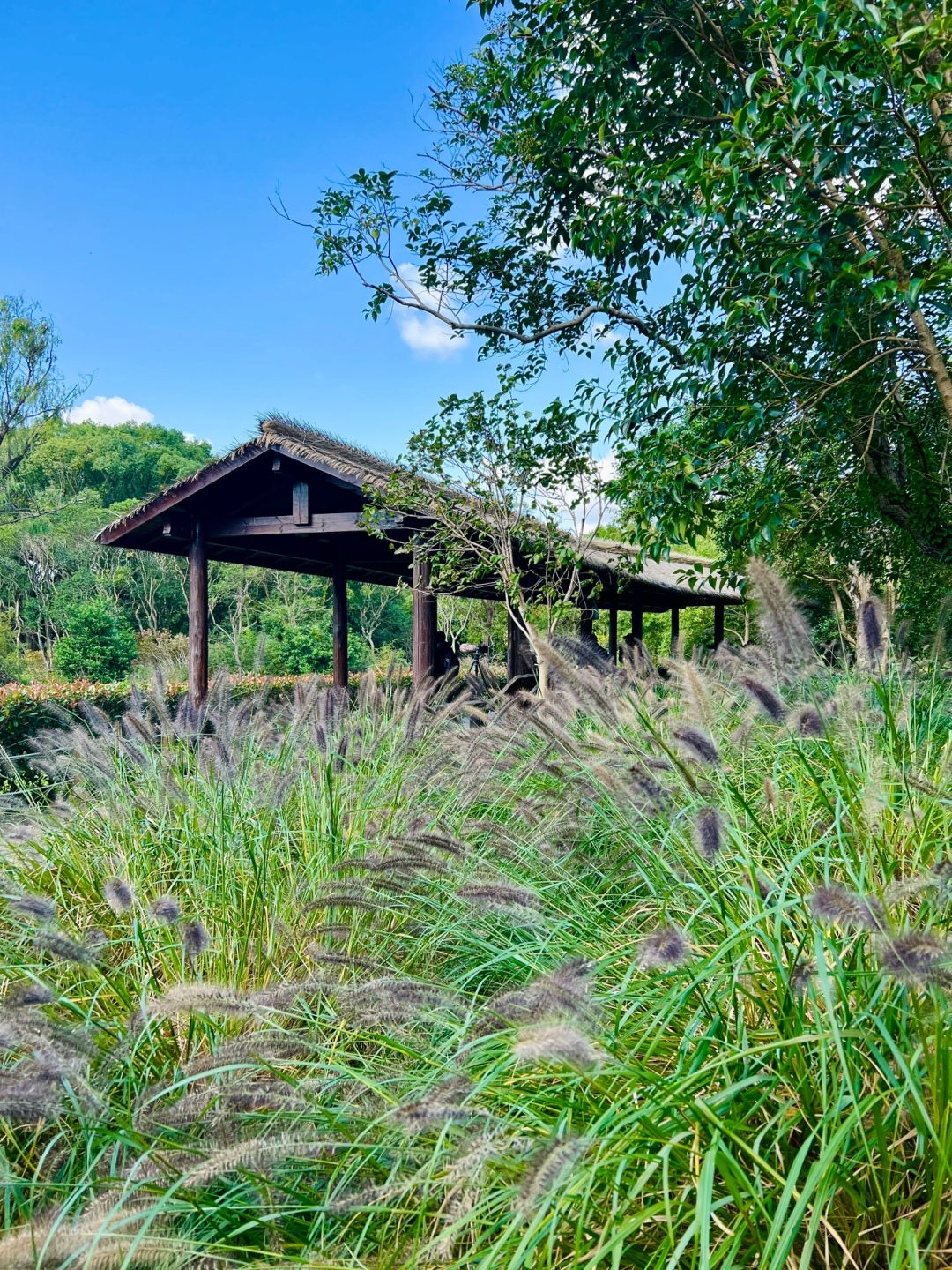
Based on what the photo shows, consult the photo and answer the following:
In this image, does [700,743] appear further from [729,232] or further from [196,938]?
[729,232]

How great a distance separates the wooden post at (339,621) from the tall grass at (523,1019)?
9.07 metres

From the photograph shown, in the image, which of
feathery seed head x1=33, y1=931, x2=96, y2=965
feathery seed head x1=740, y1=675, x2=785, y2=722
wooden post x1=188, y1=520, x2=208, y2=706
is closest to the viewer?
feathery seed head x1=33, y1=931, x2=96, y2=965

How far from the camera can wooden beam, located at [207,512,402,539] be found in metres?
8.44

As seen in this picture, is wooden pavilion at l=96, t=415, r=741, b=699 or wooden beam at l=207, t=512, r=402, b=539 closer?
wooden pavilion at l=96, t=415, r=741, b=699

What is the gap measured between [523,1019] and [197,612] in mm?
9164

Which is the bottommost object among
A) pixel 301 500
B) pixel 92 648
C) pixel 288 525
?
pixel 92 648

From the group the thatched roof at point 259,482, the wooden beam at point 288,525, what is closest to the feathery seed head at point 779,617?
the thatched roof at point 259,482

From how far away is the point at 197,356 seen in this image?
132 ft

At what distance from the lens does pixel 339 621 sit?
40.0ft

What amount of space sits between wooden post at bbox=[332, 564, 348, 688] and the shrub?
16.5 meters

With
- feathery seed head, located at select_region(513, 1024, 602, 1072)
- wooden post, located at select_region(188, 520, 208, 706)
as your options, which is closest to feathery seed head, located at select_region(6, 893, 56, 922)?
feathery seed head, located at select_region(513, 1024, 602, 1072)

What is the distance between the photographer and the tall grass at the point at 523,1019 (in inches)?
41.8

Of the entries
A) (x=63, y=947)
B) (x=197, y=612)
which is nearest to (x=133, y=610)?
(x=197, y=612)

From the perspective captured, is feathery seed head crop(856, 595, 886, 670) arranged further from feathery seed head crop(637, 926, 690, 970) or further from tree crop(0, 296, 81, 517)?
tree crop(0, 296, 81, 517)
